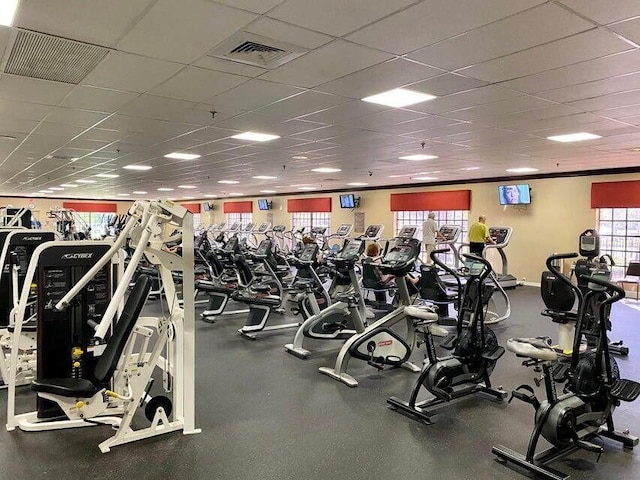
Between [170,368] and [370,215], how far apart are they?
11.8m

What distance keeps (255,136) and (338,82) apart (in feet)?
8.64

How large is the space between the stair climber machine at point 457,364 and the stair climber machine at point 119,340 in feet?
5.61

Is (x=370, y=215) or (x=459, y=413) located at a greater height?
(x=370, y=215)

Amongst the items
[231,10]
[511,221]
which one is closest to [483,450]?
[231,10]

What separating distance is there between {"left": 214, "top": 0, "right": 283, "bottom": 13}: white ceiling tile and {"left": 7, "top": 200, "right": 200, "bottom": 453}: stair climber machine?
1.40 meters

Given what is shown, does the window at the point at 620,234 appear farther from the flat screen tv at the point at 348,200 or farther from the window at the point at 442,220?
the flat screen tv at the point at 348,200

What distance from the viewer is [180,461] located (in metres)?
2.94

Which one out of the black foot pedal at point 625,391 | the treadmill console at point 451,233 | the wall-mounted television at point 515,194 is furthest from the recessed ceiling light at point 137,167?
the black foot pedal at point 625,391

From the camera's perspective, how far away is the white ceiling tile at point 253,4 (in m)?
2.44

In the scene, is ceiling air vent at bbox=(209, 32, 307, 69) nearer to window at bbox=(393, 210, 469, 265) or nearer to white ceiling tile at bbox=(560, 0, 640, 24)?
white ceiling tile at bbox=(560, 0, 640, 24)

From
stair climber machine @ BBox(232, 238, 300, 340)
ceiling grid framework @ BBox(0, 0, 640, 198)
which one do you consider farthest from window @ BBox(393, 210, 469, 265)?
stair climber machine @ BBox(232, 238, 300, 340)

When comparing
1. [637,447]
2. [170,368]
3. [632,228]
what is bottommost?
[637,447]

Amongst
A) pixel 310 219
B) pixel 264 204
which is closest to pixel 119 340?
pixel 310 219

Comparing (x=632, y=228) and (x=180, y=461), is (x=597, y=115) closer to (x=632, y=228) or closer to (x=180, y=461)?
(x=180, y=461)
